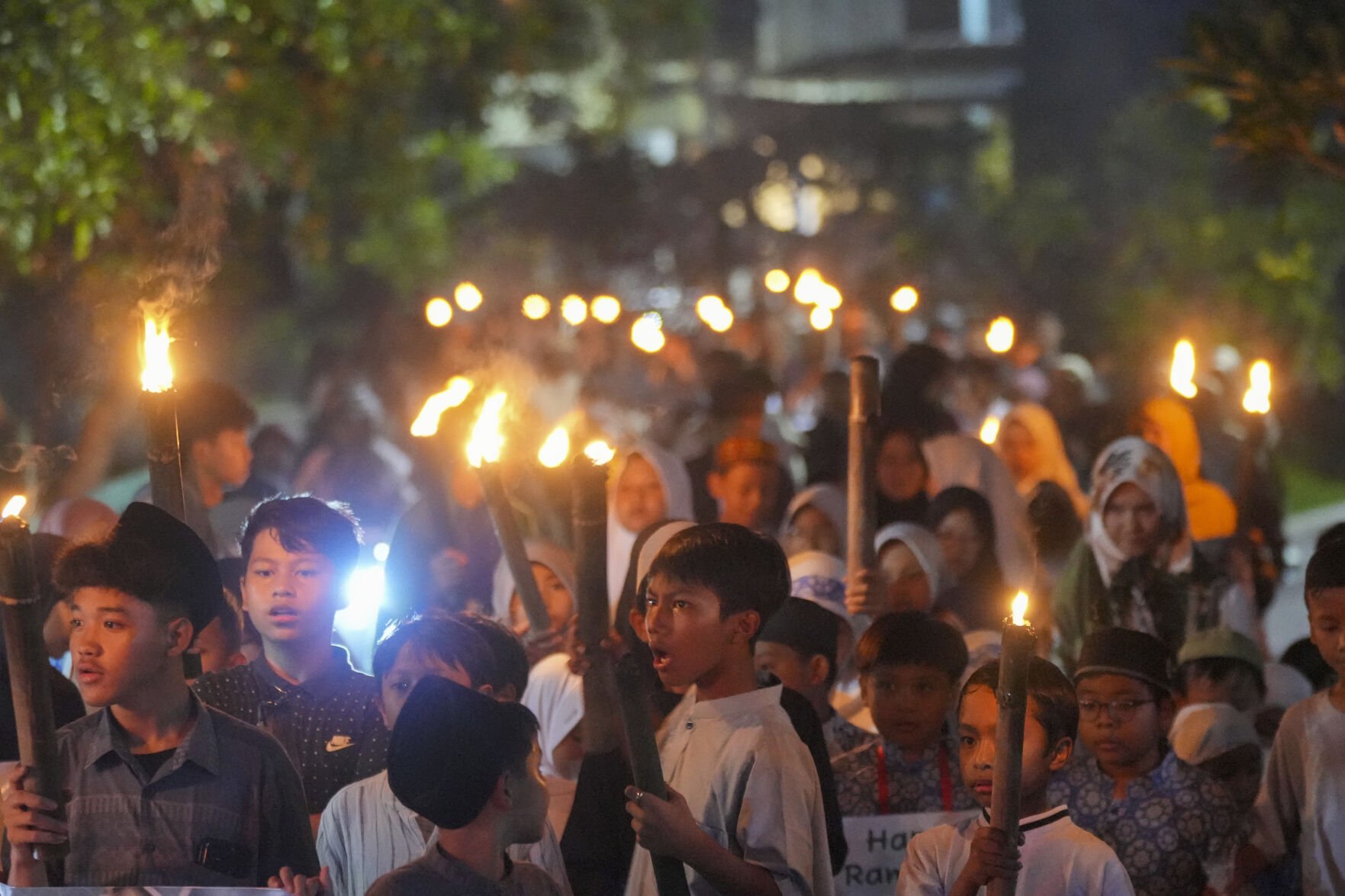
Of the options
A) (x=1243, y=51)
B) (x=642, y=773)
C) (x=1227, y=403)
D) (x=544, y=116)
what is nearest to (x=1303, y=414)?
(x=1227, y=403)

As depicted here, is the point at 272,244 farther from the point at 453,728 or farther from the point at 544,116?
the point at 544,116

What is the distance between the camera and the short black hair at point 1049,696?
4.00 m

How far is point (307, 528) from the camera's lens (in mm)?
4613

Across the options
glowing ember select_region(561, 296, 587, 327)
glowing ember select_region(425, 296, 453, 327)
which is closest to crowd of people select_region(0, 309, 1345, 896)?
glowing ember select_region(425, 296, 453, 327)

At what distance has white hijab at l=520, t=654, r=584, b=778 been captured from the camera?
5.41 m

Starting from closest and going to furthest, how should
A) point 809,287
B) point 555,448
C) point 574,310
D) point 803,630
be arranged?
point 803,630, point 555,448, point 809,287, point 574,310

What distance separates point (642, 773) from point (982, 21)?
45.7 meters

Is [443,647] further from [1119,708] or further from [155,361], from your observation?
[1119,708]

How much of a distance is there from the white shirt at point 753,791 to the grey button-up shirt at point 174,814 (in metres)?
0.81

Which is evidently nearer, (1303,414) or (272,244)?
(272,244)

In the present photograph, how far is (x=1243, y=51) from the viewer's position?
25.2 feet

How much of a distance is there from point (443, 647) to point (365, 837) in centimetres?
45

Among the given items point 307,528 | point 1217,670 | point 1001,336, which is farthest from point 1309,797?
point 1001,336

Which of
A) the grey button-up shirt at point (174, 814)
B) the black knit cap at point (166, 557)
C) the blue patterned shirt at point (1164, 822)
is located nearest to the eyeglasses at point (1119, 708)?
the blue patterned shirt at point (1164, 822)
